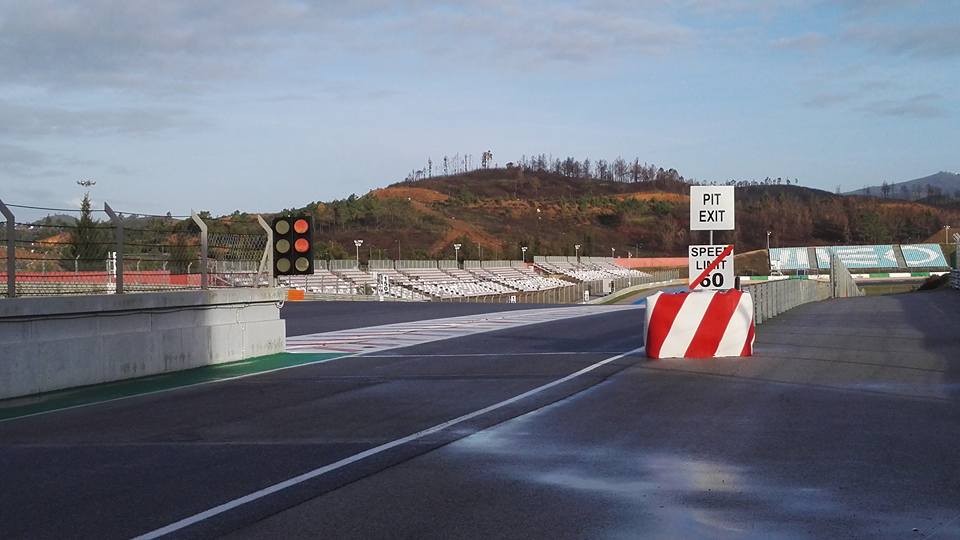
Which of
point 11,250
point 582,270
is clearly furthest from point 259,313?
point 582,270

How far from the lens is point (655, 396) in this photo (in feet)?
39.7

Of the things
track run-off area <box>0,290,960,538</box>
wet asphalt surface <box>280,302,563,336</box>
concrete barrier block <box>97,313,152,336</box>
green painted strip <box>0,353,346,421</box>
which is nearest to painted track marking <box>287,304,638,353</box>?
wet asphalt surface <box>280,302,563,336</box>

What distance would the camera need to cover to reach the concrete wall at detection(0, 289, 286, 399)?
1277cm

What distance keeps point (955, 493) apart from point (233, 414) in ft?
24.1

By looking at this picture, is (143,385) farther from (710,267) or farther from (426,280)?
(426,280)

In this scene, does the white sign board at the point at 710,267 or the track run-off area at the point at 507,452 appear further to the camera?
the white sign board at the point at 710,267

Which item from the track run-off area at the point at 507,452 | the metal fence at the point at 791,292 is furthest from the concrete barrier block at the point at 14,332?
the metal fence at the point at 791,292

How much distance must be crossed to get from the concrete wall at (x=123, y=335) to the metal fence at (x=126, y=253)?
15.3 inches

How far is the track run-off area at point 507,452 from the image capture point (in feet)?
21.6

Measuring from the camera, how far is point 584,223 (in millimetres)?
171625

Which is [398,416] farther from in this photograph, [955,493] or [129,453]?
[955,493]

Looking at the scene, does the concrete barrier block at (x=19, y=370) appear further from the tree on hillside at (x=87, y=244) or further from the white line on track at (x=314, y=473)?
the white line on track at (x=314, y=473)

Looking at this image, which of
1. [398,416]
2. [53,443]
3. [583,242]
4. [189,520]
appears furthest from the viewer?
[583,242]

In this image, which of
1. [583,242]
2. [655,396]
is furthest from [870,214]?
[655,396]
